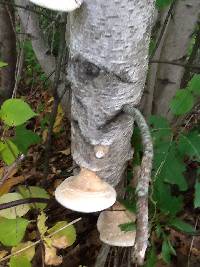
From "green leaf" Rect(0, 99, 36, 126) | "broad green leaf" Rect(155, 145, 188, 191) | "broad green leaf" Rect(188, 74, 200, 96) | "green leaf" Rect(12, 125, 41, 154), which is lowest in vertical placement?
"green leaf" Rect(12, 125, 41, 154)

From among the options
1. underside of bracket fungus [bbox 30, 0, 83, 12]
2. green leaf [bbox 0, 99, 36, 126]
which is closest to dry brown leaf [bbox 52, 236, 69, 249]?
green leaf [bbox 0, 99, 36, 126]

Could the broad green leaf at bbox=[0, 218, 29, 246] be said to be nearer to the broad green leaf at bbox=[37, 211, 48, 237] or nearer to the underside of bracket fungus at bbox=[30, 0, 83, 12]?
the broad green leaf at bbox=[37, 211, 48, 237]

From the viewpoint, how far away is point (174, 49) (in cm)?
232

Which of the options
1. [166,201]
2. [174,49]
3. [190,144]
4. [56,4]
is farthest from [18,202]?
[174,49]

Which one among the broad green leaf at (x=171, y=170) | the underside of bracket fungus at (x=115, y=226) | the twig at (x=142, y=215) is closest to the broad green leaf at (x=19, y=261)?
the underside of bracket fungus at (x=115, y=226)

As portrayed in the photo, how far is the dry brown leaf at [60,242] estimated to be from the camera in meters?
1.47

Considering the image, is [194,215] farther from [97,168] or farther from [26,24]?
[26,24]

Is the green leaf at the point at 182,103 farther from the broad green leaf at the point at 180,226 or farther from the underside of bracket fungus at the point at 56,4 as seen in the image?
the underside of bracket fungus at the point at 56,4

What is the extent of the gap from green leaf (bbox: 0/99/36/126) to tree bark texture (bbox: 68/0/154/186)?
8.8 inches

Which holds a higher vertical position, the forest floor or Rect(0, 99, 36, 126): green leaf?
Rect(0, 99, 36, 126): green leaf

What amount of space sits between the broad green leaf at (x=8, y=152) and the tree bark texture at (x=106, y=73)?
334 mm

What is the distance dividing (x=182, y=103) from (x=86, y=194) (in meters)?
0.64

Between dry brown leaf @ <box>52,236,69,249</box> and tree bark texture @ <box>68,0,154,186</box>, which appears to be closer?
tree bark texture @ <box>68,0,154,186</box>

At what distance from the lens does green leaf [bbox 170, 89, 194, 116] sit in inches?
60.9
